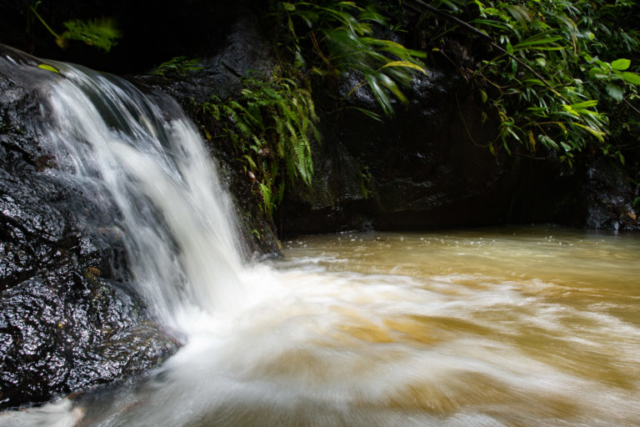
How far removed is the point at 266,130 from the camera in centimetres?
375

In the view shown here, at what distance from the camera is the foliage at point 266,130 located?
347cm

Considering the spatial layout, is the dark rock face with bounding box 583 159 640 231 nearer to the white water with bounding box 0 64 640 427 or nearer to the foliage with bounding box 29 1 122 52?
the white water with bounding box 0 64 640 427

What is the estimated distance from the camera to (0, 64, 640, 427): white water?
1003 millimetres

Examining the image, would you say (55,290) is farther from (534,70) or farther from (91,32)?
(534,70)

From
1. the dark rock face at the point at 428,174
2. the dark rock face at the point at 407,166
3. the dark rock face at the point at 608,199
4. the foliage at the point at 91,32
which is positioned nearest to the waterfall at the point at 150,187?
the foliage at the point at 91,32

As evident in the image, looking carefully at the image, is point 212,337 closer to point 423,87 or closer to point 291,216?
point 291,216

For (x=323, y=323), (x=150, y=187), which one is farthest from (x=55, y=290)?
(x=323, y=323)

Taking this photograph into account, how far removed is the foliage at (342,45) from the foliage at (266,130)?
0.88 metres

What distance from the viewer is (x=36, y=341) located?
3.57ft

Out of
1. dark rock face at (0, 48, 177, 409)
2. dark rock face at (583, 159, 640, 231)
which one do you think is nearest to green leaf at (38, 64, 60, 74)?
Result: dark rock face at (0, 48, 177, 409)

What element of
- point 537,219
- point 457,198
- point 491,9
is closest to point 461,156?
point 457,198

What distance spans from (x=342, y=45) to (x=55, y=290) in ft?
13.1

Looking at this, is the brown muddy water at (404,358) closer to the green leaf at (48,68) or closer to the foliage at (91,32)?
the green leaf at (48,68)

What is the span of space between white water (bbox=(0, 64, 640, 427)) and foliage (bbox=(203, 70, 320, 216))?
500 mm
